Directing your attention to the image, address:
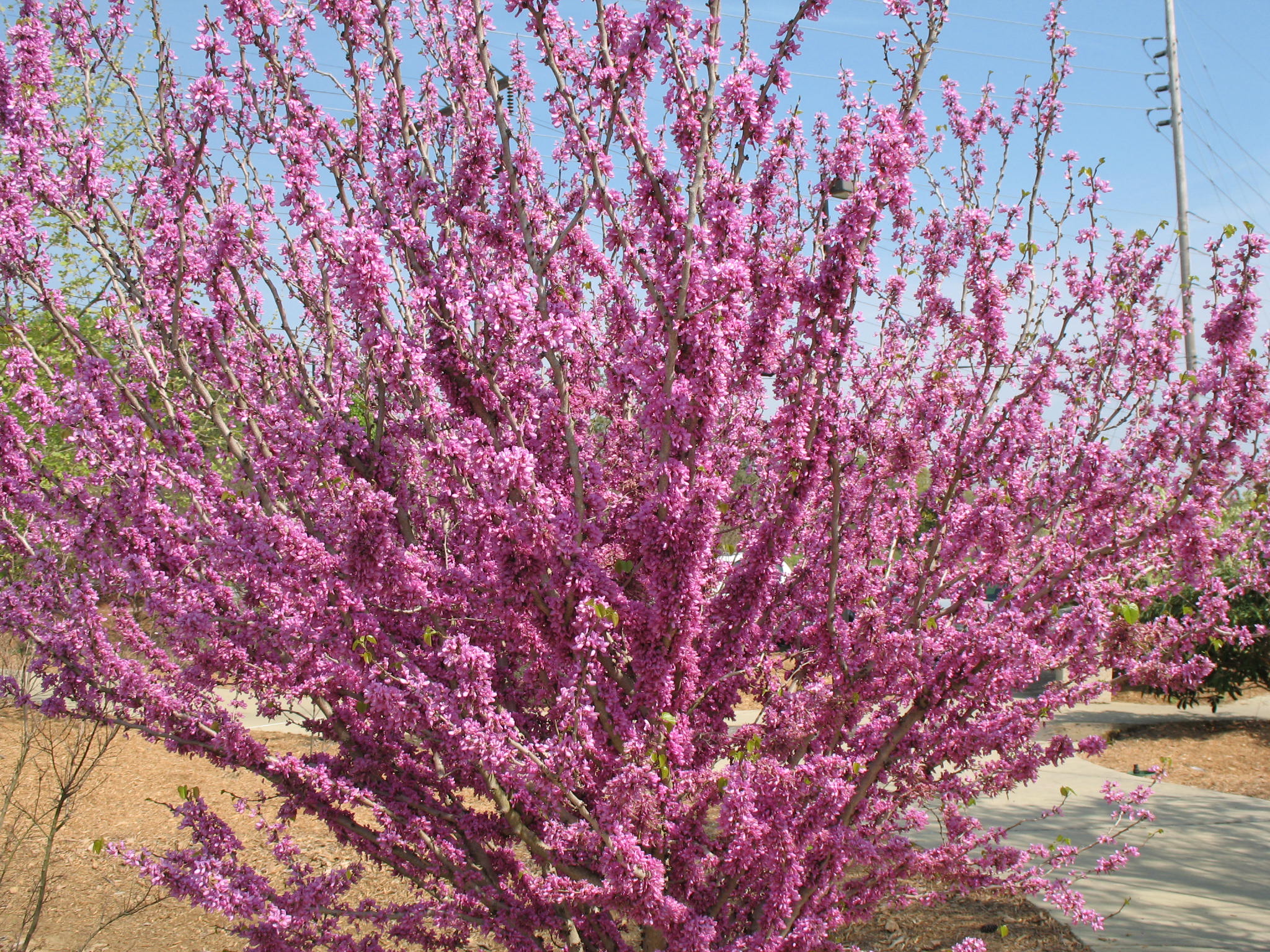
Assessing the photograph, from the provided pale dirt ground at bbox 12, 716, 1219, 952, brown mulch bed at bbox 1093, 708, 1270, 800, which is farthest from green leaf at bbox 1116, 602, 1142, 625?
brown mulch bed at bbox 1093, 708, 1270, 800

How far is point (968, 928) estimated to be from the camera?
5035 millimetres

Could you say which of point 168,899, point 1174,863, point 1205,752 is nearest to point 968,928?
point 1174,863

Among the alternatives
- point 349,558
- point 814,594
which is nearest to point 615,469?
point 814,594

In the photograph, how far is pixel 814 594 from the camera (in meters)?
3.58

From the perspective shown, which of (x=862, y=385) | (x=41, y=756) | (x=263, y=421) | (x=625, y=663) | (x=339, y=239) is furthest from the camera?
(x=41, y=756)

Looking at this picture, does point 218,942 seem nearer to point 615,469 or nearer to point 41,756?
point 615,469

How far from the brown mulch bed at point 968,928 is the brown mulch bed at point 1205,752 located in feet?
15.7

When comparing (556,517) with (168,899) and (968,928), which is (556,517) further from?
(168,899)

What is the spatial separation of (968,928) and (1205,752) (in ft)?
23.2

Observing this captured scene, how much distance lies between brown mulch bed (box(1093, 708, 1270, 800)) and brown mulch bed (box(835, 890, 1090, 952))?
4786 mm

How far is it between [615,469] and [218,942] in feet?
13.0

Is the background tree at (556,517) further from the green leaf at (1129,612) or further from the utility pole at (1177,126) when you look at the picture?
the utility pole at (1177,126)

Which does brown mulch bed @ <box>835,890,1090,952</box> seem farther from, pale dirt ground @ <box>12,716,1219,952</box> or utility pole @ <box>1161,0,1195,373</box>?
utility pole @ <box>1161,0,1195,373</box>

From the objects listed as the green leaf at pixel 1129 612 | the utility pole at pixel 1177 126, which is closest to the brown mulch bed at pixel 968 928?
the green leaf at pixel 1129 612
